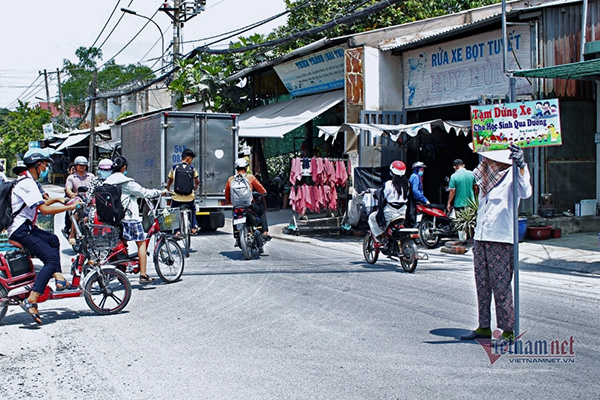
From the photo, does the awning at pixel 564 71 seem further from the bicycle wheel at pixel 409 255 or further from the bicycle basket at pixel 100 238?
the bicycle basket at pixel 100 238

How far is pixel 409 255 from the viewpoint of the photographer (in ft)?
35.2

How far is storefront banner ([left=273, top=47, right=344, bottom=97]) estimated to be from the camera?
67.7 ft

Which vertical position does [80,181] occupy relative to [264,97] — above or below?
below

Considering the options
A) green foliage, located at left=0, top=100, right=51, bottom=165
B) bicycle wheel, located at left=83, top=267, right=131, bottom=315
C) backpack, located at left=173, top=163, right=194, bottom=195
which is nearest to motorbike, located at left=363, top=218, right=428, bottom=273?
backpack, located at left=173, top=163, right=194, bottom=195

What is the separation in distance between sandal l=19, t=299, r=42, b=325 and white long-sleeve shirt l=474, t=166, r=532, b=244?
4.71 metres

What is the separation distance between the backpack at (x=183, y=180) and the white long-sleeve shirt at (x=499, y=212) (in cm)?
736

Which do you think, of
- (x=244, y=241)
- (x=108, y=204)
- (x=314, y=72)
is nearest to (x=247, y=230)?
(x=244, y=241)

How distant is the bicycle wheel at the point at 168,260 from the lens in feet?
31.4

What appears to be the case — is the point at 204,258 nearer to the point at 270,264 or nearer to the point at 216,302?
the point at 270,264

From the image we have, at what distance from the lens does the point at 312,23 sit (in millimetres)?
26531

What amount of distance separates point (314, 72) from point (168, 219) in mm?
12498

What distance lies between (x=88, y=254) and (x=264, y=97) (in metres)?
20.3

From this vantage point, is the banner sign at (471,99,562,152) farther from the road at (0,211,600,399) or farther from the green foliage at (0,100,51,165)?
the green foliage at (0,100,51,165)

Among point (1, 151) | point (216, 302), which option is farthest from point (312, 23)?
point (1, 151)
